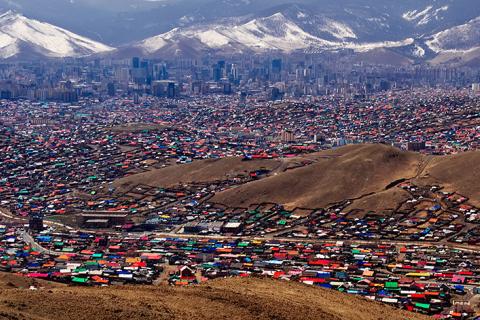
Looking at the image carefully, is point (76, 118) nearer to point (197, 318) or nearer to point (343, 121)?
point (343, 121)

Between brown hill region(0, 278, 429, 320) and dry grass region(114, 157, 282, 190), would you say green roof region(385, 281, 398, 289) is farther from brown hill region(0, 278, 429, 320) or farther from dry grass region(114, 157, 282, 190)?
dry grass region(114, 157, 282, 190)

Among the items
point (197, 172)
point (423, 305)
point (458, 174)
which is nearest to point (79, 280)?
point (423, 305)

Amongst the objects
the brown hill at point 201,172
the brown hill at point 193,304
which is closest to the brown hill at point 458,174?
the brown hill at point 201,172

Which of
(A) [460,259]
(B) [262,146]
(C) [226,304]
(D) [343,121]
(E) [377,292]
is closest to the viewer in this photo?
(C) [226,304]

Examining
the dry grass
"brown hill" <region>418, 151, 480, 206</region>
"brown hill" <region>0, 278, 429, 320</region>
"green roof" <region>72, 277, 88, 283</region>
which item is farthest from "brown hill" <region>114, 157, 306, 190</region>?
"brown hill" <region>0, 278, 429, 320</region>

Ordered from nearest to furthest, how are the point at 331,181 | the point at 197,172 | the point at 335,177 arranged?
the point at 331,181 < the point at 335,177 < the point at 197,172

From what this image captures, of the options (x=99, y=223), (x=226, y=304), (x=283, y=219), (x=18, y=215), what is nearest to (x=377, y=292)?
(x=226, y=304)

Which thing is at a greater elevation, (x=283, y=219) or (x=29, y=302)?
(x=29, y=302)

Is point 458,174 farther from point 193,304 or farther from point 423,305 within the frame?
point 193,304
